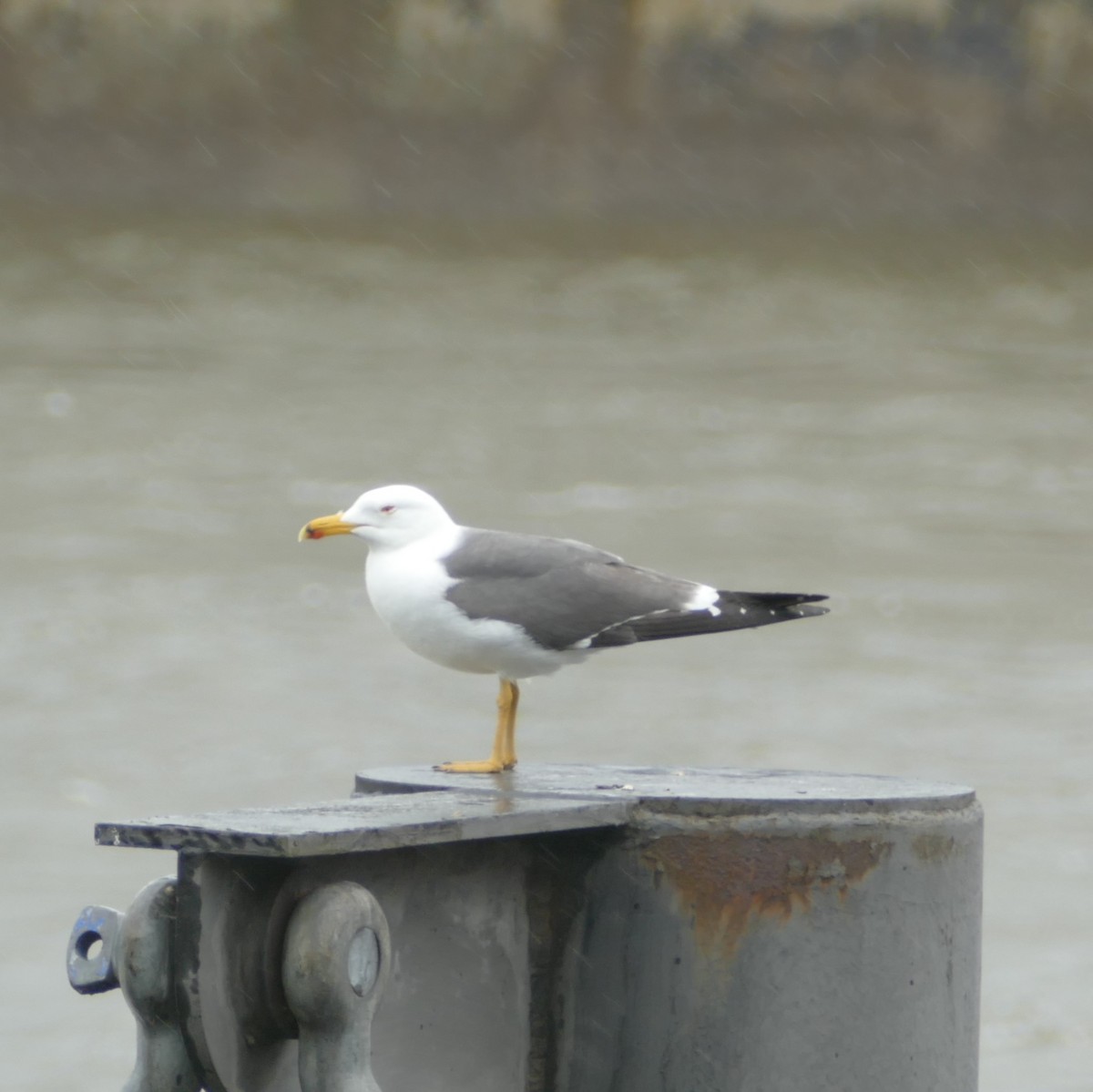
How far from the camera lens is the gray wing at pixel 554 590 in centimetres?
269

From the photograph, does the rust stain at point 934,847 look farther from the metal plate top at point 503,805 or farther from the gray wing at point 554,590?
the gray wing at point 554,590

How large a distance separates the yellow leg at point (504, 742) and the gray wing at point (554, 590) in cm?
12

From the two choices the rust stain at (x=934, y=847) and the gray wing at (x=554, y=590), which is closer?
the rust stain at (x=934, y=847)

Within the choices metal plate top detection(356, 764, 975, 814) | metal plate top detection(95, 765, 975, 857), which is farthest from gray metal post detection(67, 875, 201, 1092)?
metal plate top detection(356, 764, 975, 814)

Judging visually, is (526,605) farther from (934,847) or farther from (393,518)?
(934,847)

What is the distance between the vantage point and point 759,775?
7.43 ft

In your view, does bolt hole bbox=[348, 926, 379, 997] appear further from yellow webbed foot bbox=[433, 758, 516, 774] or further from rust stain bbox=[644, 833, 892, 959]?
yellow webbed foot bbox=[433, 758, 516, 774]

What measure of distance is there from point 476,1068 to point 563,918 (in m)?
0.19

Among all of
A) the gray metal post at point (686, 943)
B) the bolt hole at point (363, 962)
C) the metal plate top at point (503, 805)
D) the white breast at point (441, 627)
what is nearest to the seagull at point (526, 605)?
the white breast at point (441, 627)

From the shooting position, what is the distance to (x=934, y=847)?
78.7 inches

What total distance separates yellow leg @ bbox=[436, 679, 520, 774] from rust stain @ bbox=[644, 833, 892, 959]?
0.59 meters

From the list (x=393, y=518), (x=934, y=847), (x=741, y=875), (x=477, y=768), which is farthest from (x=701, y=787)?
(x=393, y=518)

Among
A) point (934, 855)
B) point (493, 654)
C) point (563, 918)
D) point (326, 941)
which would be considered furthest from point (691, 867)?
point (493, 654)

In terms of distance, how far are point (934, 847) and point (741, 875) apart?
0.23 m
